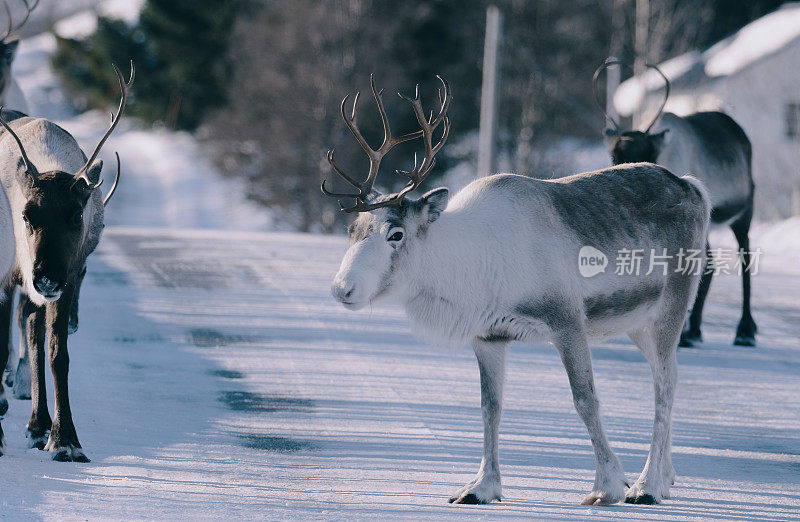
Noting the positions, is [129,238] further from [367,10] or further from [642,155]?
[367,10]

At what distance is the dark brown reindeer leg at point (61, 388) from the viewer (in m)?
6.02

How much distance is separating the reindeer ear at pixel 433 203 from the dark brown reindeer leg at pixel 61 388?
2028mm

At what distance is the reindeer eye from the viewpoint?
17.9ft

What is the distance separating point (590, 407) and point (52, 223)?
2.88 m

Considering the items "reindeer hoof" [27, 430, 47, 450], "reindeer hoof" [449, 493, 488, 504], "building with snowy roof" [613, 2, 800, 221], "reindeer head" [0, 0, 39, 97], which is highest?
"building with snowy roof" [613, 2, 800, 221]

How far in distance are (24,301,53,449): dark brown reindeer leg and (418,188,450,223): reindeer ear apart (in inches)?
93.3

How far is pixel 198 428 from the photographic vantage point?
22.6 feet

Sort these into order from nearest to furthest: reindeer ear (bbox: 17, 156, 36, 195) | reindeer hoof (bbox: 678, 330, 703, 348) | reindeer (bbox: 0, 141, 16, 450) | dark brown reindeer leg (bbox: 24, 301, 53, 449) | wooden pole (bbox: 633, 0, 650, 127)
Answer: reindeer ear (bbox: 17, 156, 36, 195)
reindeer (bbox: 0, 141, 16, 450)
dark brown reindeer leg (bbox: 24, 301, 53, 449)
reindeer hoof (bbox: 678, 330, 703, 348)
wooden pole (bbox: 633, 0, 650, 127)

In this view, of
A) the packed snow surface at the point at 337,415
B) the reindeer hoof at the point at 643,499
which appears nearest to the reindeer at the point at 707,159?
the packed snow surface at the point at 337,415

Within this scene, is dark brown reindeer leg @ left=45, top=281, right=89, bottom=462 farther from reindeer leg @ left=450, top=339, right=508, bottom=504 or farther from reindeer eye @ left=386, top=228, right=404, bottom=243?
reindeer leg @ left=450, top=339, right=508, bottom=504

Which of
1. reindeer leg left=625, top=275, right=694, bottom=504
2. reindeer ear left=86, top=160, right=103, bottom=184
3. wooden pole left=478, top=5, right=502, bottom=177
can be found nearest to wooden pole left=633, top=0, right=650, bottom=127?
wooden pole left=478, top=5, right=502, bottom=177

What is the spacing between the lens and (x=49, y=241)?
5.76 meters

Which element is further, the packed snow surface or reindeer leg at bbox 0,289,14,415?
reindeer leg at bbox 0,289,14,415

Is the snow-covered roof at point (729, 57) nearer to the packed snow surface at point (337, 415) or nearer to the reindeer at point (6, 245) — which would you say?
the packed snow surface at point (337, 415)
